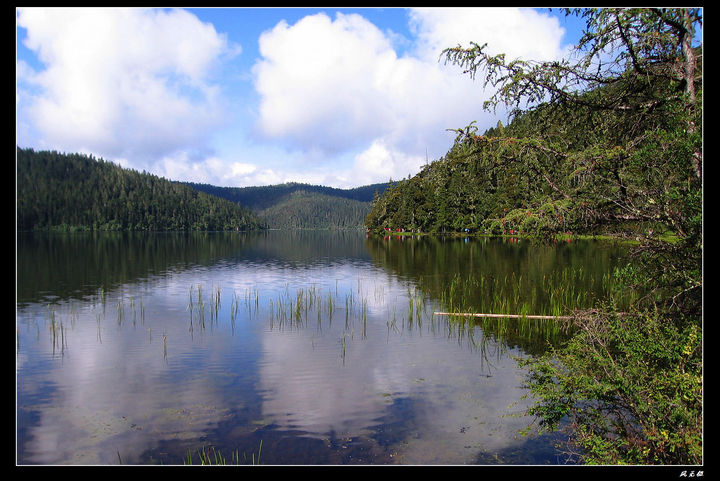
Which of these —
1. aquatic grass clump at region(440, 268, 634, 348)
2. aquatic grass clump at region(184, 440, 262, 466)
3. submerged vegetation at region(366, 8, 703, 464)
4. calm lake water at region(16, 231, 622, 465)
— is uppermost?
submerged vegetation at region(366, 8, 703, 464)

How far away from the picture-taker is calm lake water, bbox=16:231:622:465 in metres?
10.6

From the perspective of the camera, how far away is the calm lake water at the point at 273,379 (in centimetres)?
1057

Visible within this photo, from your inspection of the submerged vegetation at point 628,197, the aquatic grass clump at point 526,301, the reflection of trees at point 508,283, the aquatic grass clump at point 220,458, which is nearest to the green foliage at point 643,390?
the submerged vegetation at point 628,197

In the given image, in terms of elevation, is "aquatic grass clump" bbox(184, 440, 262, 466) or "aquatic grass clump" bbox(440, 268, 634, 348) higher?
"aquatic grass clump" bbox(440, 268, 634, 348)

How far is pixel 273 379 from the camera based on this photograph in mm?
15164

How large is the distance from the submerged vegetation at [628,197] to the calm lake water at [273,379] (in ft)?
6.74

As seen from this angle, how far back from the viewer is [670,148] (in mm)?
8891

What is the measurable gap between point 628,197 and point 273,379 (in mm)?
12032

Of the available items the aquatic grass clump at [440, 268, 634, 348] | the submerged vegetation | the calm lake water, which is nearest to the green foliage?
the submerged vegetation

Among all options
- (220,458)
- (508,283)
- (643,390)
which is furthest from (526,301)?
(220,458)

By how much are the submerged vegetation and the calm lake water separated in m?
2.05

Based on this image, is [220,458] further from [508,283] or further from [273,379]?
[508,283]

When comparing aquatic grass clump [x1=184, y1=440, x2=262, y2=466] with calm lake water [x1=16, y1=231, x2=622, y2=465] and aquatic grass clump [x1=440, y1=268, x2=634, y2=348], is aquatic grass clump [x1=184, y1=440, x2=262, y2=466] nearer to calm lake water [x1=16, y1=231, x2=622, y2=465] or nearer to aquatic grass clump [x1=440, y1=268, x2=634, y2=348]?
calm lake water [x1=16, y1=231, x2=622, y2=465]
